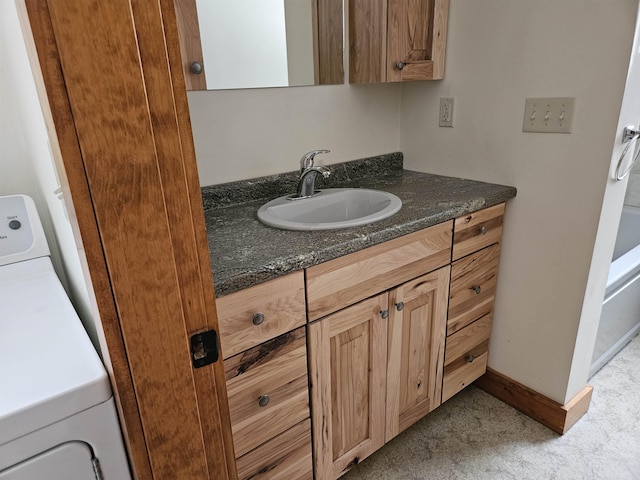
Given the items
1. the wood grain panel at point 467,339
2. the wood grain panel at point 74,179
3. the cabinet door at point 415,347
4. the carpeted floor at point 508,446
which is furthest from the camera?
the wood grain panel at point 467,339

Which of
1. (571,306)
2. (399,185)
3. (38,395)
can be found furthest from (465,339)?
(38,395)

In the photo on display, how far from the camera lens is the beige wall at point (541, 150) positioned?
131cm

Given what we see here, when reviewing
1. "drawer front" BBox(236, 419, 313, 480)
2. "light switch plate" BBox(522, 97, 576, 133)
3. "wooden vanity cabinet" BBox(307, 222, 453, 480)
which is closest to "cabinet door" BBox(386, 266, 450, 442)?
"wooden vanity cabinet" BBox(307, 222, 453, 480)

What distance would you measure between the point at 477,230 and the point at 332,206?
53 cm

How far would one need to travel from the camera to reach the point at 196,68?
130 centimetres

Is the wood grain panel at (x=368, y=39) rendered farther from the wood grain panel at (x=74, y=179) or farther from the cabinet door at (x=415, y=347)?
the wood grain panel at (x=74, y=179)

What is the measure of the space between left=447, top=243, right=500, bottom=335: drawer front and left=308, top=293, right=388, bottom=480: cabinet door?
367 mm

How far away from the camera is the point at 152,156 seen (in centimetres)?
48

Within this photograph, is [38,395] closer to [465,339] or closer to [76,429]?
[76,429]

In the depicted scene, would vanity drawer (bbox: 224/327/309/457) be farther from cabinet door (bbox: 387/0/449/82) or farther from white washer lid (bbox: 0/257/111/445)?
cabinet door (bbox: 387/0/449/82)

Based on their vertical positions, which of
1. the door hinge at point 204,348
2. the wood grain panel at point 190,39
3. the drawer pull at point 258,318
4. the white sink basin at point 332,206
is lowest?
the drawer pull at point 258,318

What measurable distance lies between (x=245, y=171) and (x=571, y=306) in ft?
4.21

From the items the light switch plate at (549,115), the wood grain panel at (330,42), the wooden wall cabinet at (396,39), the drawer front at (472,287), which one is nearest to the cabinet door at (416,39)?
the wooden wall cabinet at (396,39)

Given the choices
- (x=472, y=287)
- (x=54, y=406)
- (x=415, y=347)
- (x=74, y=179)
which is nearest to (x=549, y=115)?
(x=472, y=287)
